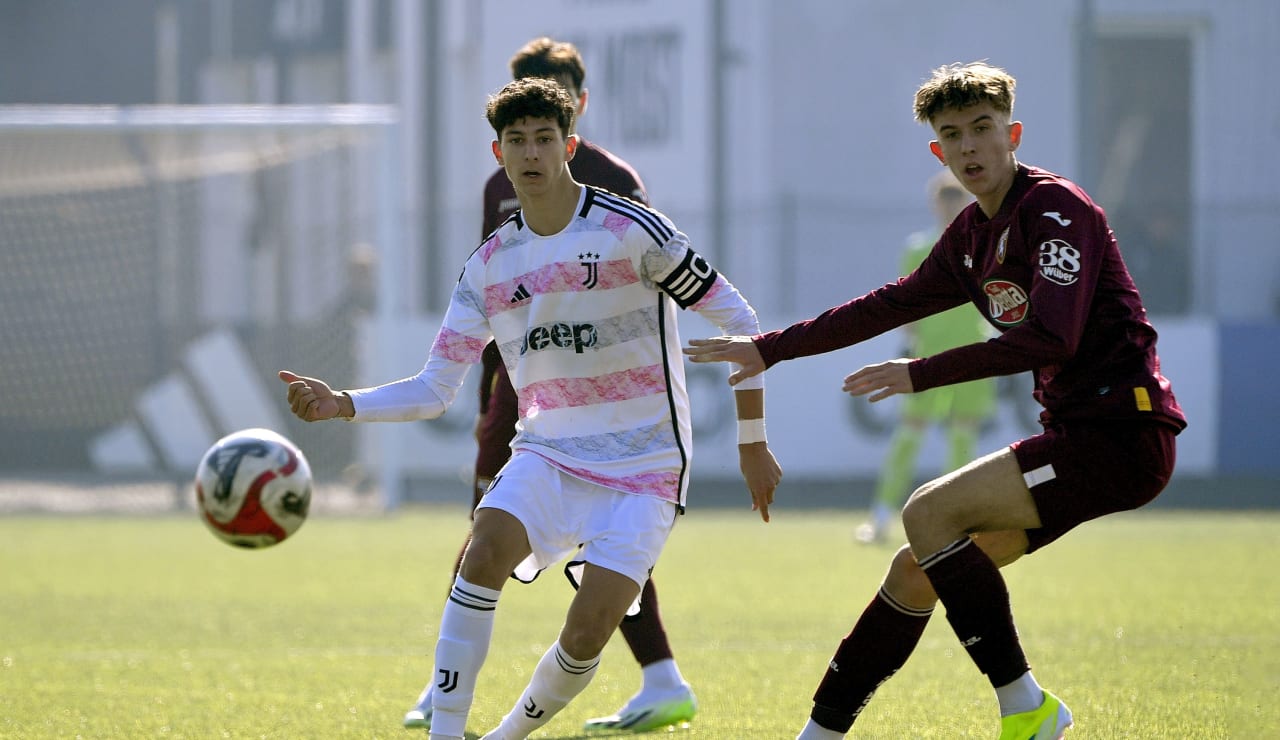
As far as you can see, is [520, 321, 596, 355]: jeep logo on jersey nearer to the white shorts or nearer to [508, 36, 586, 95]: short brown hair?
the white shorts

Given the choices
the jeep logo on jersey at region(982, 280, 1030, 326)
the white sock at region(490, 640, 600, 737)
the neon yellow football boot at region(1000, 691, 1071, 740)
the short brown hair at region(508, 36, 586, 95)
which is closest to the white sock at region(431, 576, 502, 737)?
the white sock at region(490, 640, 600, 737)

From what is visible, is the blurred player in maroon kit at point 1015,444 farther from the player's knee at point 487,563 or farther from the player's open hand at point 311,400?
the player's open hand at point 311,400

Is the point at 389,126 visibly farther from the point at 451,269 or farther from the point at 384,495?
the point at 451,269

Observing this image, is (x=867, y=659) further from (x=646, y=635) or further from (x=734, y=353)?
(x=646, y=635)

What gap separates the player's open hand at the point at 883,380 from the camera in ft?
13.3

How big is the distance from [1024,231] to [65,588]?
6553 mm

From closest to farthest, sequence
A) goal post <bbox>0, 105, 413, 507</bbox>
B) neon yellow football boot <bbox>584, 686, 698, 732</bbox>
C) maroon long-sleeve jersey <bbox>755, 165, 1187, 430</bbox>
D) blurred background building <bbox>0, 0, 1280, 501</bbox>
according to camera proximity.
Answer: maroon long-sleeve jersey <bbox>755, 165, 1187, 430</bbox> < neon yellow football boot <bbox>584, 686, 698, 732</bbox> < goal post <bbox>0, 105, 413, 507</bbox> < blurred background building <bbox>0, 0, 1280, 501</bbox>

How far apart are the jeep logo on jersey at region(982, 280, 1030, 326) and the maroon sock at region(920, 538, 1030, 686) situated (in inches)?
22.5

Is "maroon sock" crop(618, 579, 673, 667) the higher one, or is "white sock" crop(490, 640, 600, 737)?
"white sock" crop(490, 640, 600, 737)

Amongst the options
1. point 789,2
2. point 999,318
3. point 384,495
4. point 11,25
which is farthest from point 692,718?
point 11,25

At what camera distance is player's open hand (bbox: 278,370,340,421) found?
14.7 ft

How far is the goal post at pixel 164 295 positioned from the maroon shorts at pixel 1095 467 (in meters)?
10.1

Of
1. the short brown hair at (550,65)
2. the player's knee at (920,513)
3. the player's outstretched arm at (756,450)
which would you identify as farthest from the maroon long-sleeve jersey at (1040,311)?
the short brown hair at (550,65)

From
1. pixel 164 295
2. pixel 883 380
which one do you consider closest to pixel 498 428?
pixel 883 380
